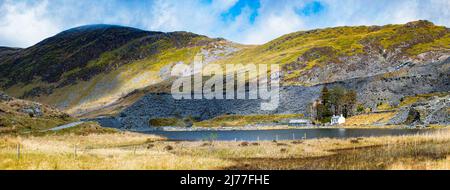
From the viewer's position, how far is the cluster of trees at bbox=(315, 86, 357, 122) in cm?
15326

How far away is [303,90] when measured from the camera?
18062 cm

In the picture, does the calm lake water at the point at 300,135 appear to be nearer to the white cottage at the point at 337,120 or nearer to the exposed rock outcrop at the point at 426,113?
the exposed rock outcrop at the point at 426,113

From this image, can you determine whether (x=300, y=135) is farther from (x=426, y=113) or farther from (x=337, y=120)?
(x=337, y=120)

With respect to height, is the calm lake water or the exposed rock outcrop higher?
the exposed rock outcrop

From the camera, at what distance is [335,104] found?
6191 inches

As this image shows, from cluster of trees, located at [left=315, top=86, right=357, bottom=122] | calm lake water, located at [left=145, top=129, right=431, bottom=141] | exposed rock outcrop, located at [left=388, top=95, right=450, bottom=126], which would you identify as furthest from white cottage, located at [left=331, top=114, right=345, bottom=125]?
calm lake water, located at [left=145, top=129, right=431, bottom=141]

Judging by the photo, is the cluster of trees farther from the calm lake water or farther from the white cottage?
the calm lake water

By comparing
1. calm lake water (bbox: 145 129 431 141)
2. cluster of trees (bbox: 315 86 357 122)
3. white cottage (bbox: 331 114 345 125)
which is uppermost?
cluster of trees (bbox: 315 86 357 122)
